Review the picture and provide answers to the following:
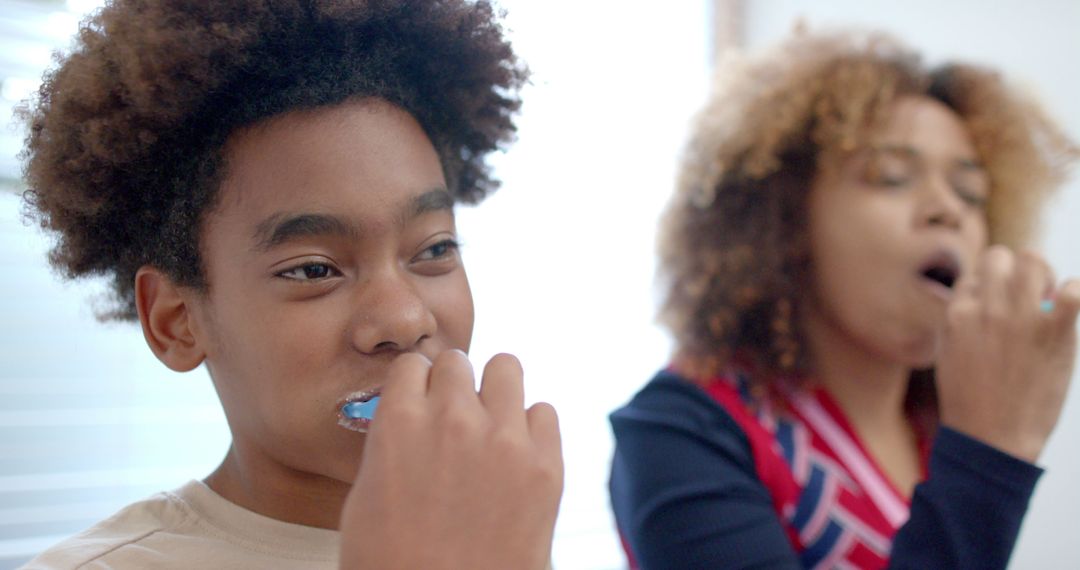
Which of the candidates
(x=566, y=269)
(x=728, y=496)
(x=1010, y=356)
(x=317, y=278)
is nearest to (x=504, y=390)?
(x=317, y=278)

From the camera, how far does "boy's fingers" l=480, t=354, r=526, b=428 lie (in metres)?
0.50

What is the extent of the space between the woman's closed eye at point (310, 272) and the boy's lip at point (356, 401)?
0.27ft

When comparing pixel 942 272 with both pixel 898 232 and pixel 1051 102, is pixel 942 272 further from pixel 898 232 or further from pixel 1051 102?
pixel 1051 102

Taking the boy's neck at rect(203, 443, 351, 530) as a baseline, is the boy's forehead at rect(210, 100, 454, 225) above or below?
above

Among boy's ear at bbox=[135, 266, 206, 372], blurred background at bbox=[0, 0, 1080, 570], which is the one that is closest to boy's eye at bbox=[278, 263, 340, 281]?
boy's ear at bbox=[135, 266, 206, 372]

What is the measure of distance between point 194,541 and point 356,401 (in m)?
0.19

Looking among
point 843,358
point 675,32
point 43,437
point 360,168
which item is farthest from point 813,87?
point 43,437

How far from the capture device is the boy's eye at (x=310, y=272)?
610 mm

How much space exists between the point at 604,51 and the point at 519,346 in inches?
23.8

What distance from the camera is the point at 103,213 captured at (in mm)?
684

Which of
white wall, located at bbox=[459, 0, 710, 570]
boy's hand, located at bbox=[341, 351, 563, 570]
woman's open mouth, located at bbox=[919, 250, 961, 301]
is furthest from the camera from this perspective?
white wall, located at bbox=[459, 0, 710, 570]

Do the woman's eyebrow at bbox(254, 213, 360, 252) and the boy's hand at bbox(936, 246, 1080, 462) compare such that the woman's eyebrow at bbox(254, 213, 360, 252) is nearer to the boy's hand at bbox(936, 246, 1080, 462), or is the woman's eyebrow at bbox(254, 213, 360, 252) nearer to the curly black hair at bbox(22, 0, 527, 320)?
the curly black hair at bbox(22, 0, 527, 320)

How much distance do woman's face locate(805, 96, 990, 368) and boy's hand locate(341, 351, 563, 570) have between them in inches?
20.8

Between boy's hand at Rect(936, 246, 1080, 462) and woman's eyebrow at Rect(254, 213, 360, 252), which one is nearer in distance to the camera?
woman's eyebrow at Rect(254, 213, 360, 252)
